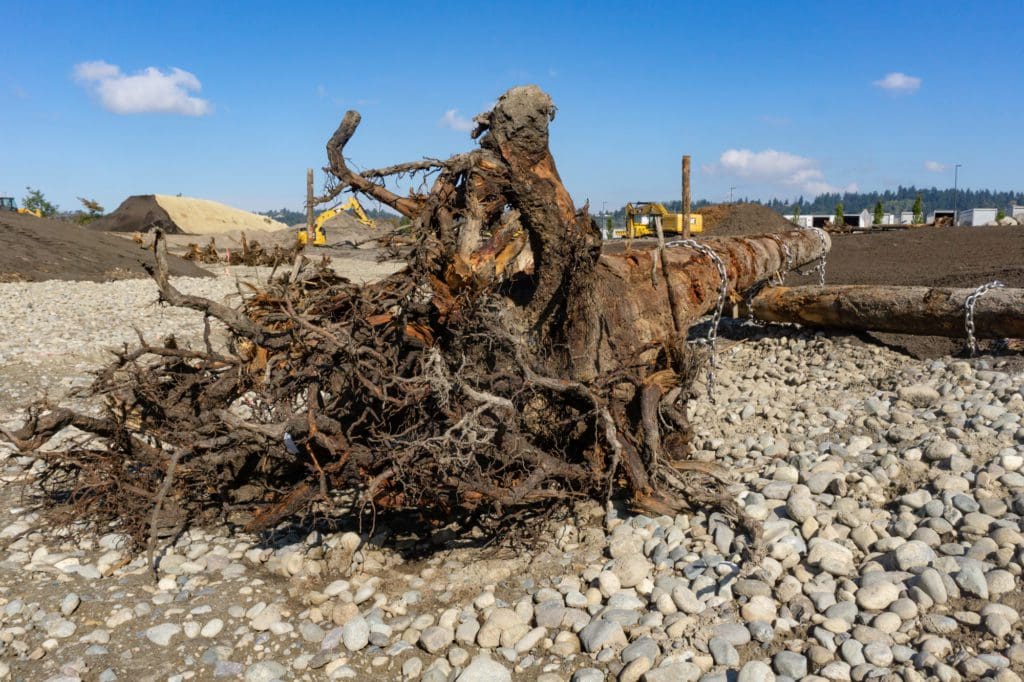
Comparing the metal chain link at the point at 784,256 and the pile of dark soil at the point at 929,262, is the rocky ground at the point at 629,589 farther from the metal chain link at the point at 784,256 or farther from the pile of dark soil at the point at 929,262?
the metal chain link at the point at 784,256

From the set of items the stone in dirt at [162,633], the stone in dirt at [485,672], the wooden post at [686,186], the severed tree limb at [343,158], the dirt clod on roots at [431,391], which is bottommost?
the stone in dirt at [485,672]

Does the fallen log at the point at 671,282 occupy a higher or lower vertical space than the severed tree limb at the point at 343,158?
lower

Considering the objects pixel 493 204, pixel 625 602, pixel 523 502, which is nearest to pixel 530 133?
pixel 493 204

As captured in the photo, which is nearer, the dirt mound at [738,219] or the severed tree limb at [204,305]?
the severed tree limb at [204,305]

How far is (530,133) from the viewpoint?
12.6 ft

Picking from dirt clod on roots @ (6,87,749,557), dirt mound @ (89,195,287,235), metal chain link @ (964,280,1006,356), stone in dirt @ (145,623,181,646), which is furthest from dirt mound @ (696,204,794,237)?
stone in dirt @ (145,623,181,646)

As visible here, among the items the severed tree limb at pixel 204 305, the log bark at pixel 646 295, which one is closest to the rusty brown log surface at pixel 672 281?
the log bark at pixel 646 295

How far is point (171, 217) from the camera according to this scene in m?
38.9

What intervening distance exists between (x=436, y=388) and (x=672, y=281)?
6.49 ft

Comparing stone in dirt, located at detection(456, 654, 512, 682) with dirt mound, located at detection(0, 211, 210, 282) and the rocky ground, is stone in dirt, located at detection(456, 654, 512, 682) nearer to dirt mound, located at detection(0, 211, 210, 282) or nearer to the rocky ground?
the rocky ground

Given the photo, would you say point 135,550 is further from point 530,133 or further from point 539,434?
point 530,133

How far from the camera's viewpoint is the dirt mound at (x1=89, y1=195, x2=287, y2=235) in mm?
38125

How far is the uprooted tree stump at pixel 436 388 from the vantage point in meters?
3.59

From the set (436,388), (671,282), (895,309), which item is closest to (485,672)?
(436,388)
